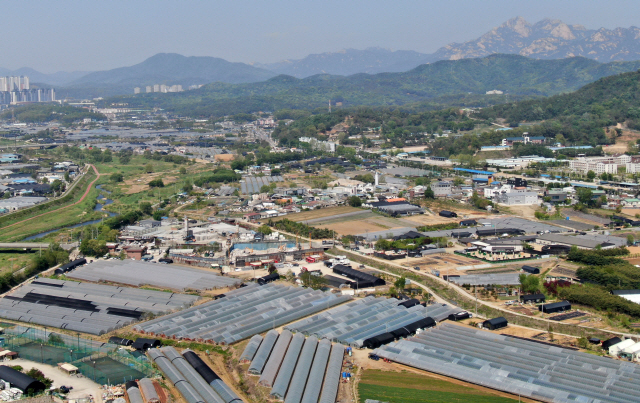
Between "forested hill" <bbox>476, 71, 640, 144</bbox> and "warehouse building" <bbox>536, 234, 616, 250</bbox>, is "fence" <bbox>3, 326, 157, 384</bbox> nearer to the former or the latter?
"warehouse building" <bbox>536, 234, 616, 250</bbox>

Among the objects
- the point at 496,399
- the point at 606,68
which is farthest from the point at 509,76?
the point at 496,399

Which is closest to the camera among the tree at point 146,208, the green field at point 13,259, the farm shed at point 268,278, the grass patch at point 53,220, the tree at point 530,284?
the tree at point 530,284

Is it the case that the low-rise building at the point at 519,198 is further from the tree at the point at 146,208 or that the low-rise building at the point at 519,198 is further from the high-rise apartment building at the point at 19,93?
the high-rise apartment building at the point at 19,93

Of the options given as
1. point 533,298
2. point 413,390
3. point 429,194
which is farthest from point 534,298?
point 429,194

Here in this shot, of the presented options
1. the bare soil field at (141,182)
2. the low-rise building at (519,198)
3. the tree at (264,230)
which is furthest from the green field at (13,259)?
the low-rise building at (519,198)

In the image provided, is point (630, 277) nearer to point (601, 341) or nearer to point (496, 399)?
point (601, 341)

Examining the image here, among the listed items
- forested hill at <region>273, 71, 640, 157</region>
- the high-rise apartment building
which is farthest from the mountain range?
forested hill at <region>273, 71, 640, 157</region>

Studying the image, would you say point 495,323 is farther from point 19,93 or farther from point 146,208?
point 19,93
